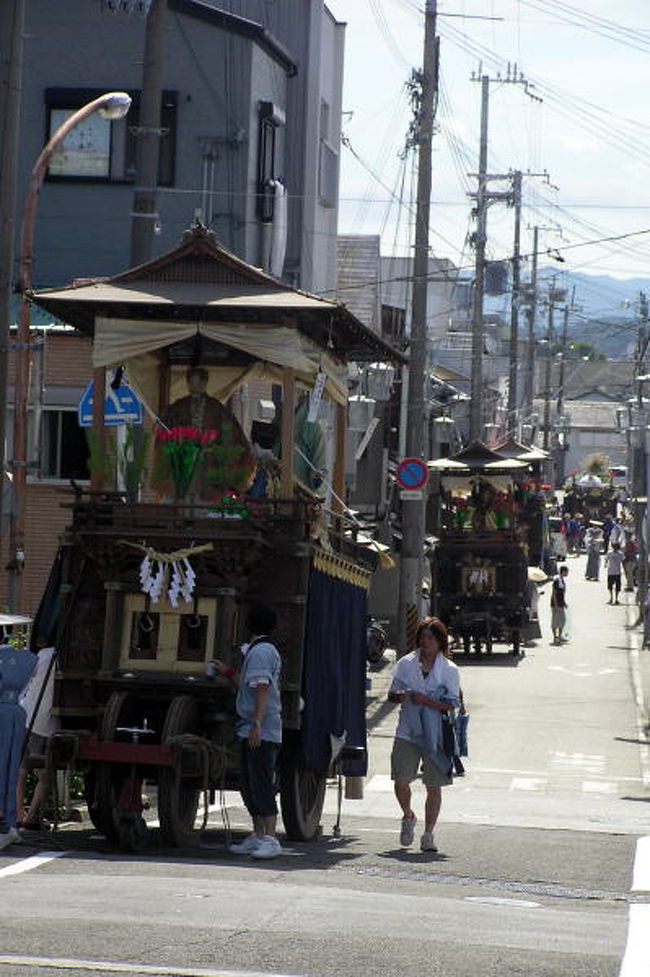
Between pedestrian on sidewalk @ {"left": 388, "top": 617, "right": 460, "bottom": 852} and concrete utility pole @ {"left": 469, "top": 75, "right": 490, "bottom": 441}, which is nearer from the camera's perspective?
pedestrian on sidewalk @ {"left": 388, "top": 617, "right": 460, "bottom": 852}

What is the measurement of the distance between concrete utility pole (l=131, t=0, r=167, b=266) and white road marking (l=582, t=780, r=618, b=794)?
901 cm

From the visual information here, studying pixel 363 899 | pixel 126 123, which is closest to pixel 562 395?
pixel 126 123

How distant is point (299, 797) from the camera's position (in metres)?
16.0

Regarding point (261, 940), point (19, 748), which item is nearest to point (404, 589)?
point (19, 748)

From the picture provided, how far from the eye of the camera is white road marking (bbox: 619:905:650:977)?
32.5 feet

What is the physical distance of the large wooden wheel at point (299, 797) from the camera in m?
15.6

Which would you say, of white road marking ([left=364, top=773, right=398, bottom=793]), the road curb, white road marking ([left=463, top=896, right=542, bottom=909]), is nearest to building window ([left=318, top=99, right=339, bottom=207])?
the road curb

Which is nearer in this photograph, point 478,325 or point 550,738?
point 550,738

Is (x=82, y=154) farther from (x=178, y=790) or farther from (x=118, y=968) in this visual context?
(x=118, y=968)

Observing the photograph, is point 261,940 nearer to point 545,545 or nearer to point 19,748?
point 19,748

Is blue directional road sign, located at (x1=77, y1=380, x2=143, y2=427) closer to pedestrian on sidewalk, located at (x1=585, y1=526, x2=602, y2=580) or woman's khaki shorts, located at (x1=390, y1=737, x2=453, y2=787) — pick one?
woman's khaki shorts, located at (x1=390, y1=737, x2=453, y2=787)

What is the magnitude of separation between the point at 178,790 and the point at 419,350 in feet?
66.4

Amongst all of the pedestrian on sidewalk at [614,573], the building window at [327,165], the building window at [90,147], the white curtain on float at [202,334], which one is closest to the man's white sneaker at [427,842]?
the white curtain on float at [202,334]

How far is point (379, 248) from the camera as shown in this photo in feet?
182
